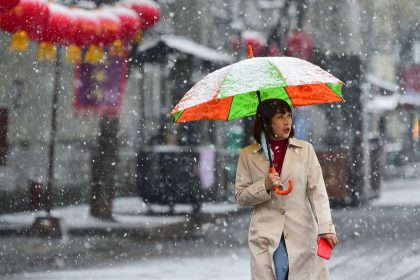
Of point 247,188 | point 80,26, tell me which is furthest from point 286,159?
point 80,26

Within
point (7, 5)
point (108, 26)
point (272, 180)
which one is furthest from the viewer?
point (108, 26)

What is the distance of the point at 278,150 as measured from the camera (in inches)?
175

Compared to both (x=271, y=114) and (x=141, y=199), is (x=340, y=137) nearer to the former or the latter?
(x=141, y=199)

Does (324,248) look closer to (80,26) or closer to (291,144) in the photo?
(291,144)

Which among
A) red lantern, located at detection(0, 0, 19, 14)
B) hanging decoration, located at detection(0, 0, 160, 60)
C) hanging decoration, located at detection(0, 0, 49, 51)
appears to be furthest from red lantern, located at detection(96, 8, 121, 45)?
red lantern, located at detection(0, 0, 19, 14)

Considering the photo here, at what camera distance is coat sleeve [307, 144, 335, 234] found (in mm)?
4250

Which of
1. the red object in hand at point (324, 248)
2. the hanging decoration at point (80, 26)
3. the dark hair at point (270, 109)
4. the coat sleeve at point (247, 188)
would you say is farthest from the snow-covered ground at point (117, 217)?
the red object in hand at point (324, 248)

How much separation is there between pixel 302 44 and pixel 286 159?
169 inches

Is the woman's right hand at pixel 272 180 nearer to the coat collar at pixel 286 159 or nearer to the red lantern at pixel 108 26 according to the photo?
the coat collar at pixel 286 159

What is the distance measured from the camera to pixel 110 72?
8.34m

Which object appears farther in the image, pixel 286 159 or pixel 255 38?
pixel 255 38

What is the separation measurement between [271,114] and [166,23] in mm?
4244

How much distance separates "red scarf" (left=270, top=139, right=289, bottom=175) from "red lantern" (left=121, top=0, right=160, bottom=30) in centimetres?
408

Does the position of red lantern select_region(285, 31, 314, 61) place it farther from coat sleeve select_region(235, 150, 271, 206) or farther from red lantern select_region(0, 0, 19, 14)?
coat sleeve select_region(235, 150, 271, 206)
